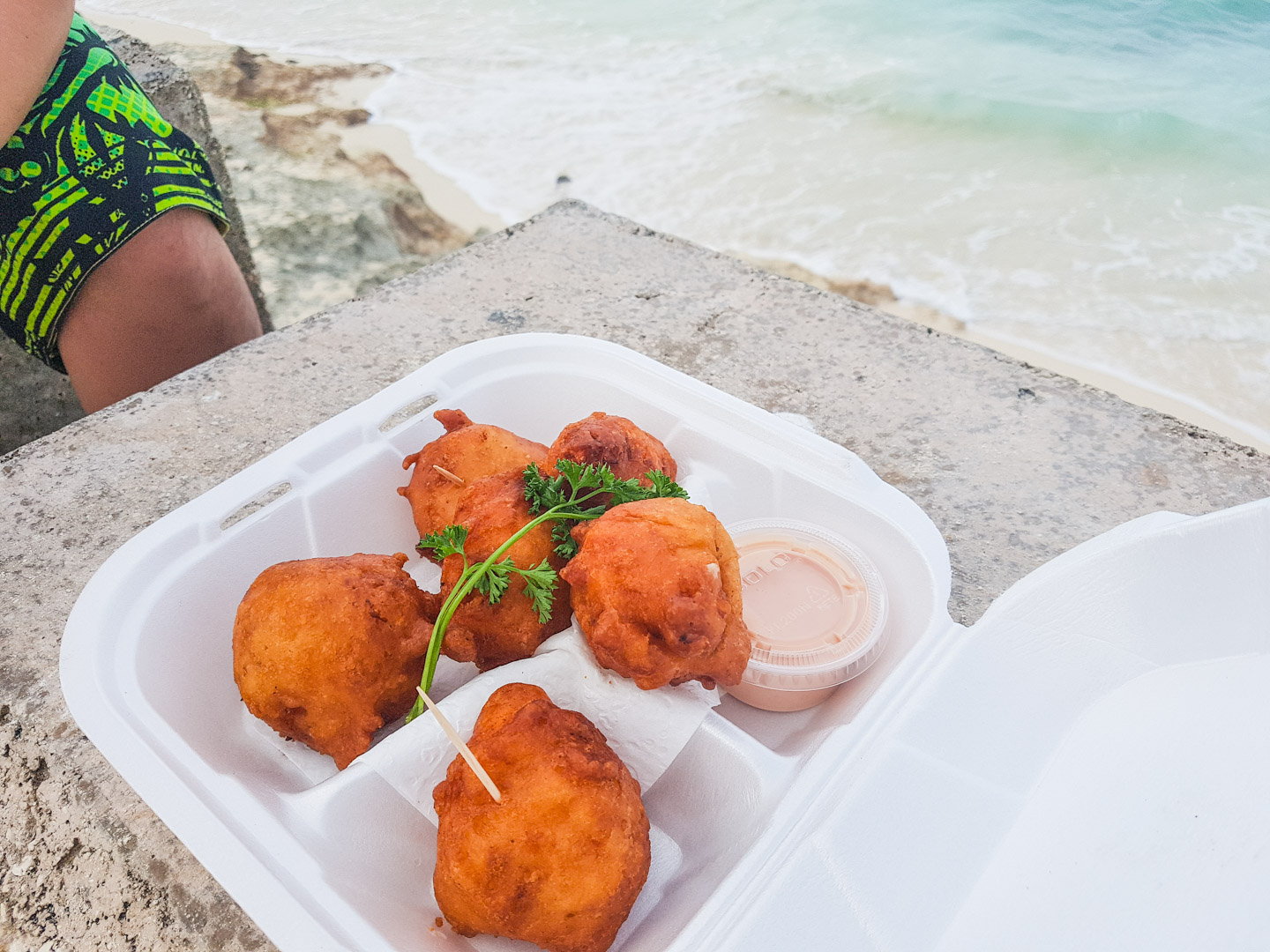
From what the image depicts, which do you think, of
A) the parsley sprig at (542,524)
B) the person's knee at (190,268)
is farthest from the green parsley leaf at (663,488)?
the person's knee at (190,268)

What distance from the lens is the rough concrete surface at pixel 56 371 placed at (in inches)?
123

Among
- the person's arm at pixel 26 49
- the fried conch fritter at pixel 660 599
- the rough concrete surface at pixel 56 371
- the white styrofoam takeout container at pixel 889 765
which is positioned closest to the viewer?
the white styrofoam takeout container at pixel 889 765

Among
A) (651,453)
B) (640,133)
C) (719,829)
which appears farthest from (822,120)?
(719,829)

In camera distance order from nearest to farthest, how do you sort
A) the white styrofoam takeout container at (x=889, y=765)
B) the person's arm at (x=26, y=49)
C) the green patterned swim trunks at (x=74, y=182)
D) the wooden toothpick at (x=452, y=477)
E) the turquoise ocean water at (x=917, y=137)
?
the white styrofoam takeout container at (x=889, y=765) → the wooden toothpick at (x=452, y=477) → the person's arm at (x=26, y=49) → the green patterned swim trunks at (x=74, y=182) → the turquoise ocean water at (x=917, y=137)

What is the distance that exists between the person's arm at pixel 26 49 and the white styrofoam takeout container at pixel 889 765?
43.5 inches

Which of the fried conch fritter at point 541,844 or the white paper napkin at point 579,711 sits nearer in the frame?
the fried conch fritter at point 541,844

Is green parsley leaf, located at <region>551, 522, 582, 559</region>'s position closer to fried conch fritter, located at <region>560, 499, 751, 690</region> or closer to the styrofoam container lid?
fried conch fritter, located at <region>560, 499, 751, 690</region>

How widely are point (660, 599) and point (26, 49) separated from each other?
6.21 ft

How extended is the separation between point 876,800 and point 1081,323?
5506 mm

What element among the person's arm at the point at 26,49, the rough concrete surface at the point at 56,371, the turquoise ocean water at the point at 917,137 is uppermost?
the person's arm at the point at 26,49

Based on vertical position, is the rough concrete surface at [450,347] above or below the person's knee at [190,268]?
below

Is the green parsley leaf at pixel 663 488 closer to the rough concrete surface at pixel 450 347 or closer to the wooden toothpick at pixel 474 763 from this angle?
the wooden toothpick at pixel 474 763

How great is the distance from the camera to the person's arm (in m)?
1.95

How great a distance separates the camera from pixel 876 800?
1.22m
